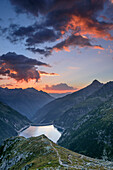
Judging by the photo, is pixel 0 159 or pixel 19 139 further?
pixel 19 139

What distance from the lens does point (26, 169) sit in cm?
9206

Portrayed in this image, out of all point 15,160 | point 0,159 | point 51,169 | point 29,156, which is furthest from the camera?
point 0,159

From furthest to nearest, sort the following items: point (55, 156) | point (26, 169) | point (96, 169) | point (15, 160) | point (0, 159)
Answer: point (0, 159), point (15, 160), point (55, 156), point (26, 169), point (96, 169)

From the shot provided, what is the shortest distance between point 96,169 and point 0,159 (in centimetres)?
12626

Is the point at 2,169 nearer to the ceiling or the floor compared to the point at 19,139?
nearer to the floor

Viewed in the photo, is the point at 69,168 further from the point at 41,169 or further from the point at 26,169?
the point at 26,169

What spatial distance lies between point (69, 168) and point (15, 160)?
74.8m

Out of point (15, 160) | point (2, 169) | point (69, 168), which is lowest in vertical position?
point (2, 169)

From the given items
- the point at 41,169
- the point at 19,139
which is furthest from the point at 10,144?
the point at 41,169

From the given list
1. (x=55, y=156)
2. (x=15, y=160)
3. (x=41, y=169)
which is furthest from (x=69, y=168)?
(x=15, y=160)

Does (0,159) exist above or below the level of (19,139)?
below

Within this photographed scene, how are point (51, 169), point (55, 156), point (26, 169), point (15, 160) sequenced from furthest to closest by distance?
point (15, 160) → point (55, 156) → point (26, 169) → point (51, 169)

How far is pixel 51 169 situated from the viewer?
7569cm

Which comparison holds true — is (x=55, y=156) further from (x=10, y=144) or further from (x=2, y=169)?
(x=10, y=144)
